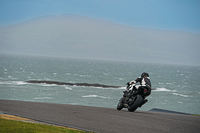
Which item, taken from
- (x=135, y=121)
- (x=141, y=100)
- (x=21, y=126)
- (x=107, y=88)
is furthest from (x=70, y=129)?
(x=107, y=88)

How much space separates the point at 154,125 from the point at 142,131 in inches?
61.1

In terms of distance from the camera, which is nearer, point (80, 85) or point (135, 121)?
point (135, 121)

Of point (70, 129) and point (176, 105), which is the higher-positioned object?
point (70, 129)

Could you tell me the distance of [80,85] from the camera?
3420 inches

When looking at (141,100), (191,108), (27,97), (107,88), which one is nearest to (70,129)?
(141,100)

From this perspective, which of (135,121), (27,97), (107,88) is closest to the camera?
(135,121)

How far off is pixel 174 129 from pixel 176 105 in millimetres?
55113

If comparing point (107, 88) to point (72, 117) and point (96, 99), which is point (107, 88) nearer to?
point (96, 99)

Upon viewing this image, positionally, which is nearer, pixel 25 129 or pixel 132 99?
pixel 25 129

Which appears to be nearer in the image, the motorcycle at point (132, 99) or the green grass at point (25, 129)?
the green grass at point (25, 129)

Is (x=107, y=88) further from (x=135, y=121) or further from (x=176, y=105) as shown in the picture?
(x=135, y=121)

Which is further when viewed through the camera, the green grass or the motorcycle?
the motorcycle

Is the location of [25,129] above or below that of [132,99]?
below

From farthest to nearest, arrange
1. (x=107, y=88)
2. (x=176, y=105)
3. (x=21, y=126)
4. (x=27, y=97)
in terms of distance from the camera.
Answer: (x=107, y=88)
(x=176, y=105)
(x=27, y=97)
(x=21, y=126)
